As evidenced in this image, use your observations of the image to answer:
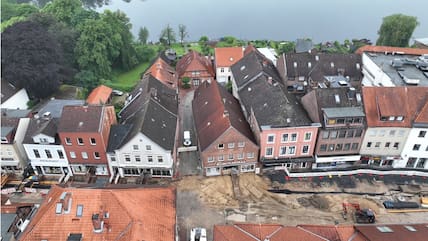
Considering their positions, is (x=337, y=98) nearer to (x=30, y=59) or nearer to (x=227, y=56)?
(x=227, y=56)

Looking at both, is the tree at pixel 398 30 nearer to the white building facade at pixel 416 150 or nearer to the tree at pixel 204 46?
the white building facade at pixel 416 150

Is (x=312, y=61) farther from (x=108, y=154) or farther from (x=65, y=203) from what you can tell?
(x=65, y=203)

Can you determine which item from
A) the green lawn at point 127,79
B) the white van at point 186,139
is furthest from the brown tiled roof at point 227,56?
the white van at point 186,139

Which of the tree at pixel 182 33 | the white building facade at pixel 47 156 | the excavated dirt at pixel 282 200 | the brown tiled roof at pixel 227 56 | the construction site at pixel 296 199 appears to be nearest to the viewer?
the construction site at pixel 296 199

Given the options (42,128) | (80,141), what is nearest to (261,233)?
(80,141)

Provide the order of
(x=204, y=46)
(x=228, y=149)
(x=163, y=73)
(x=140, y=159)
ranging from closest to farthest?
(x=140, y=159), (x=228, y=149), (x=163, y=73), (x=204, y=46)

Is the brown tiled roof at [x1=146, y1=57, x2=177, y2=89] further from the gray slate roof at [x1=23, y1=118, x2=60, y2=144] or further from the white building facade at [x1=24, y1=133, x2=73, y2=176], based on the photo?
the white building facade at [x1=24, y1=133, x2=73, y2=176]
